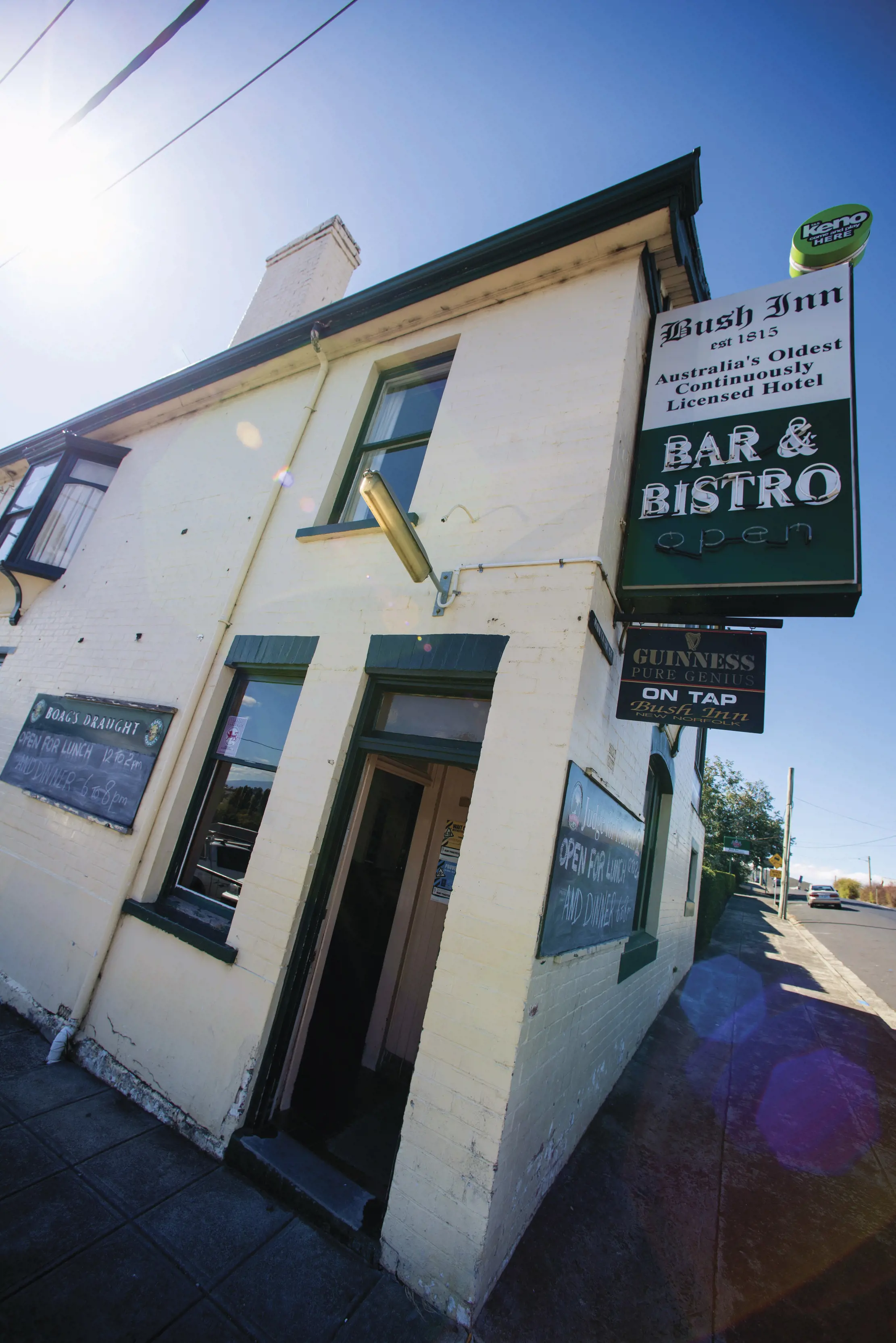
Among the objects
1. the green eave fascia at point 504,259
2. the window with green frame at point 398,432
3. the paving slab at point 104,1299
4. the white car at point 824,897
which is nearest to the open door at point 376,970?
the paving slab at point 104,1299

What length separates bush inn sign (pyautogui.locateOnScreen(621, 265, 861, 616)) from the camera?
3.11m

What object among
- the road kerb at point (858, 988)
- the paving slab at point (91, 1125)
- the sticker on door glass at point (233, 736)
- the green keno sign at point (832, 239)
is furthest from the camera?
the road kerb at point (858, 988)

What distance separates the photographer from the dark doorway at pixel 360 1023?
10.7 ft

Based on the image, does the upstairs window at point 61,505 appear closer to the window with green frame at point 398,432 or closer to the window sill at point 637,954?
the window with green frame at point 398,432

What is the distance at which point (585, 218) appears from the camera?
413 centimetres

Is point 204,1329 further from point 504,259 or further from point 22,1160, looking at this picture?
point 504,259

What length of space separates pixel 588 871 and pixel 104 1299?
2.85m

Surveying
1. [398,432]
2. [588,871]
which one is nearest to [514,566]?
[588,871]

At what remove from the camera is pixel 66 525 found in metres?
7.07

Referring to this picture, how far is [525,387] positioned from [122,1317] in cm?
554

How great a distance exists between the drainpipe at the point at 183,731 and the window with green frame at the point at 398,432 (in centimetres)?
67

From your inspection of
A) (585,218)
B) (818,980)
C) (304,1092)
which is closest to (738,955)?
(818,980)

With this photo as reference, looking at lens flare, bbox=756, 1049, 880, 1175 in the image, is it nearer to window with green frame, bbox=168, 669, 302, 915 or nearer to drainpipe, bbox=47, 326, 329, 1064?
window with green frame, bbox=168, 669, 302, 915

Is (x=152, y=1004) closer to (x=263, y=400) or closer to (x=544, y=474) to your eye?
(x=544, y=474)
